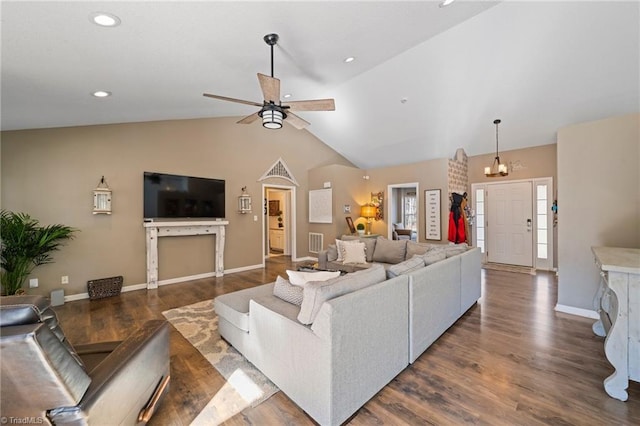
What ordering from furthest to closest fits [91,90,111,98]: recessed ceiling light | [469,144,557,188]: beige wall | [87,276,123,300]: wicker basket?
[469,144,557,188]: beige wall, [87,276,123,300]: wicker basket, [91,90,111,98]: recessed ceiling light

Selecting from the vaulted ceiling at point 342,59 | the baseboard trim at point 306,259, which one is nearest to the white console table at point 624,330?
the vaulted ceiling at point 342,59

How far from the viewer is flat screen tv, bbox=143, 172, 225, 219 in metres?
4.80

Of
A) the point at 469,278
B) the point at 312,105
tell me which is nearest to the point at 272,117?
the point at 312,105

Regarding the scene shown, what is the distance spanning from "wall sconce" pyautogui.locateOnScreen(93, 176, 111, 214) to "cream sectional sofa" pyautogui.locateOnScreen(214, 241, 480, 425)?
306cm

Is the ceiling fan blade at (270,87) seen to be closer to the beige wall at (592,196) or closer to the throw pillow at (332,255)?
the throw pillow at (332,255)

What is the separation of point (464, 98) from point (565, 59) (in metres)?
1.42

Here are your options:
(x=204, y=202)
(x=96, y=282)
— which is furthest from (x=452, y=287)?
(x=96, y=282)

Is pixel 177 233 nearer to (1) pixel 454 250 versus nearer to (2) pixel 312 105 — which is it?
(2) pixel 312 105

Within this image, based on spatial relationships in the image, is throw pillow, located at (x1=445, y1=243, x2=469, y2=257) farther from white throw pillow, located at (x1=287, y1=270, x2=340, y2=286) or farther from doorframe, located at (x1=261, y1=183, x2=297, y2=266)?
doorframe, located at (x1=261, y1=183, x2=297, y2=266)

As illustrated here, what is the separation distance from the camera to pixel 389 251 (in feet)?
15.4

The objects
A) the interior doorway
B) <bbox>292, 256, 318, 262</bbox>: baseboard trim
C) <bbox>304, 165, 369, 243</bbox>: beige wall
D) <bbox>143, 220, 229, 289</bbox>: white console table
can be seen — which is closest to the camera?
<bbox>143, 220, 229, 289</bbox>: white console table

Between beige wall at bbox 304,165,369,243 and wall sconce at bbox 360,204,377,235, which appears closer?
beige wall at bbox 304,165,369,243

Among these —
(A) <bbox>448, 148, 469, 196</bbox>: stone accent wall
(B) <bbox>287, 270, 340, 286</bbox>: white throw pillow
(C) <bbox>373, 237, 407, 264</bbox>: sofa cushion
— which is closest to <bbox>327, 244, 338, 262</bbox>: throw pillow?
(C) <bbox>373, 237, 407, 264</bbox>: sofa cushion

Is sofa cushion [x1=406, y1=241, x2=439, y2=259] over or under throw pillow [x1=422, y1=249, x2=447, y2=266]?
under
